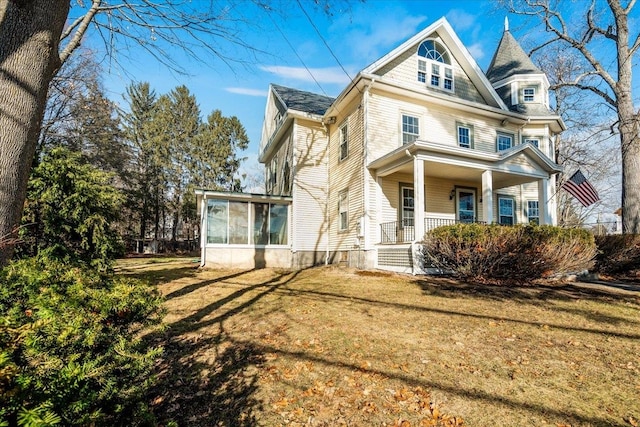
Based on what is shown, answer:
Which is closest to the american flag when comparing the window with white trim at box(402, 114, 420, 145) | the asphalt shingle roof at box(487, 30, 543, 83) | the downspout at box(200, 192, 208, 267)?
the window with white trim at box(402, 114, 420, 145)

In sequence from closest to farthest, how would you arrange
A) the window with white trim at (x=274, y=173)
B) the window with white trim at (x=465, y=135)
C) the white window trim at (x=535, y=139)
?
the window with white trim at (x=465, y=135)
the white window trim at (x=535, y=139)
the window with white trim at (x=274, y=173)

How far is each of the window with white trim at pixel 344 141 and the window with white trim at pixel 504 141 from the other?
6623 mm

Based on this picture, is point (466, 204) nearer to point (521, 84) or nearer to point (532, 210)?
point (532, 210)

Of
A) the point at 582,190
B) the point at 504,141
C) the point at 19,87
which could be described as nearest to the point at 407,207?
the point at 582,190

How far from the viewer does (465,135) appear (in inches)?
531

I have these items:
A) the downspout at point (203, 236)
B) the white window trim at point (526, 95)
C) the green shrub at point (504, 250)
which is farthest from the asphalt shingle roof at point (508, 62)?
the downspout at point (203, 236)

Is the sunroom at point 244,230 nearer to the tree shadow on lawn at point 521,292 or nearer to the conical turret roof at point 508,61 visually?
the tree shadow on lawn at point 521,292

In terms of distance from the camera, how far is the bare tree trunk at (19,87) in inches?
121

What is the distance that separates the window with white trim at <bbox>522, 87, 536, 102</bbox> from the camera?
52.7 feet

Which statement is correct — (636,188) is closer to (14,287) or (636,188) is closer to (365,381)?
(365,381)

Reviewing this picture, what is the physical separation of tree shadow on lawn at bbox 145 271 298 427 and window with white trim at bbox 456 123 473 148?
1157 cm

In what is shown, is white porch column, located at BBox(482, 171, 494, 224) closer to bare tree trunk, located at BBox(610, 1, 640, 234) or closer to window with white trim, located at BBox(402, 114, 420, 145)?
window with white trim, located at BBox(402, 114, 420, 145)

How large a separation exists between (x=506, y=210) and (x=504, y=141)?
301cm

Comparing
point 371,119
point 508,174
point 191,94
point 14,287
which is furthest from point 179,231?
point 14,287
